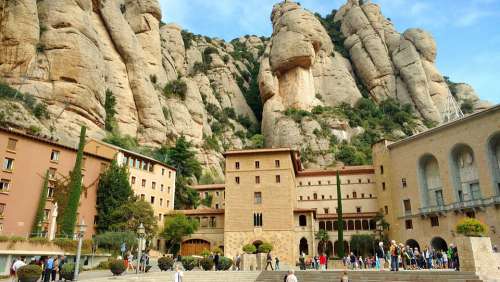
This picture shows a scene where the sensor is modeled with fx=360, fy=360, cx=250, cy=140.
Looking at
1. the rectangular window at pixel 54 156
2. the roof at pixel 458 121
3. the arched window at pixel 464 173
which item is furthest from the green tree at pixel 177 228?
the arched window at pixel 464 173

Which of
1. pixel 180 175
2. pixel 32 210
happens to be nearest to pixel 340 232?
pixel 180 175

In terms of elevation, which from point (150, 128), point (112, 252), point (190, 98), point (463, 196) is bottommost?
point (112, 252)

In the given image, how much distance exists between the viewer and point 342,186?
2213 inches

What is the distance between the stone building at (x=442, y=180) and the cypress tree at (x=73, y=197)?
3879cm

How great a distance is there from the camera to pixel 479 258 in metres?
17.6

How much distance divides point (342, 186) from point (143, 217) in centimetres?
3176

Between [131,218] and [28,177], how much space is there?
10.2 meters

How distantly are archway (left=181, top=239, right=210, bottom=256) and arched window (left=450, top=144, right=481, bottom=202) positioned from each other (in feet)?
99.6

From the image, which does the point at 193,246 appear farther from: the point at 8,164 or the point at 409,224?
the point at 409,224

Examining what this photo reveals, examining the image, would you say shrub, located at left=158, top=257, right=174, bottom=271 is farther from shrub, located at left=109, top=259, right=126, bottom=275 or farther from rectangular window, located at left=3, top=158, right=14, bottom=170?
rectangular window, located at left=3, top=158, right=14, bottom=170

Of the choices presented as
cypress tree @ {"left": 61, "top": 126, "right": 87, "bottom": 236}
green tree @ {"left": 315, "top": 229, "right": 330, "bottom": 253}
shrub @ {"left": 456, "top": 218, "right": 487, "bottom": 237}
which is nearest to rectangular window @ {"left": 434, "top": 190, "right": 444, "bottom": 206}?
green tree @ {"left": 315, "top": 229, "right": 330, "bottom": 253}

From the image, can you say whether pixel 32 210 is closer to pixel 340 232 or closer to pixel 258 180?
pixel 258 180

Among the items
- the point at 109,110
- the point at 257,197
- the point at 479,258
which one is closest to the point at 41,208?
the point at 257,197

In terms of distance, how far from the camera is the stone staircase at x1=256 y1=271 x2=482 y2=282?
17.6m
